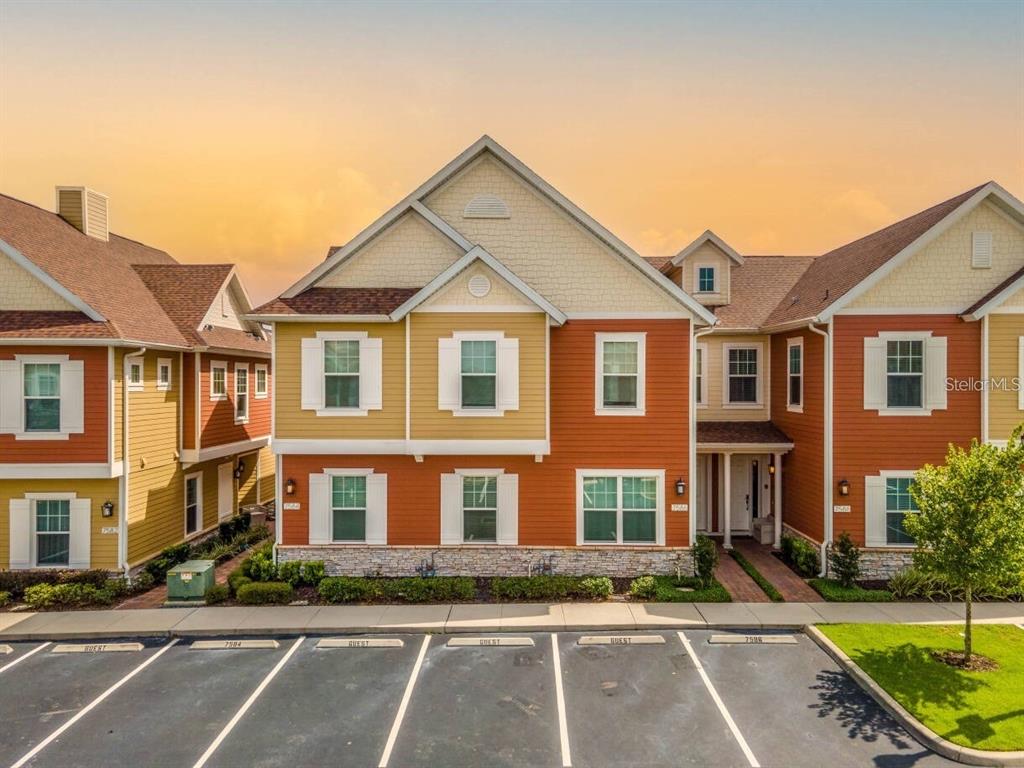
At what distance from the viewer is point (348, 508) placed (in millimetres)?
15766

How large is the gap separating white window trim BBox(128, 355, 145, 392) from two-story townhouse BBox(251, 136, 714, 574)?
399 cm

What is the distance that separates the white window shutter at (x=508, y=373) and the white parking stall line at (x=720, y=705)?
657 cm

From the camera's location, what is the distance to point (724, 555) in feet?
59.0

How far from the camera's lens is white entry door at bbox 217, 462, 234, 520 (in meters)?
20.6

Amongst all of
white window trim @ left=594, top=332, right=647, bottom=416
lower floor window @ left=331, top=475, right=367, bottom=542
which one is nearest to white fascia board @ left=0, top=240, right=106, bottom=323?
lower floor window @ left=331, top=475, right=367, bottom=542

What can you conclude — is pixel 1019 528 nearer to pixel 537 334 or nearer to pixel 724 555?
pixel 724 555

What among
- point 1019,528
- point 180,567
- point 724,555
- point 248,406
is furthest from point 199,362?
point 1019,528

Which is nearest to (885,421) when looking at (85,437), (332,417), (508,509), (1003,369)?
(1003,369)

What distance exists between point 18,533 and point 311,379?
843 centimetres

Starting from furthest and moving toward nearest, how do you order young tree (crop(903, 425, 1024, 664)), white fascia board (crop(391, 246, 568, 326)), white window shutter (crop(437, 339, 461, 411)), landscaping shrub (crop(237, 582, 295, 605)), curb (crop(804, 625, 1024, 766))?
white window shutter (crop(437, 339, 461, 411)) < white fascia board (crop(391, 246, 568, 326)) < landscaping shrub (crop(237, 582, 295, 605)) < young tree (crop(903, 425, 1024, 664)) < curb (crop(804, 625, 1024, 766))

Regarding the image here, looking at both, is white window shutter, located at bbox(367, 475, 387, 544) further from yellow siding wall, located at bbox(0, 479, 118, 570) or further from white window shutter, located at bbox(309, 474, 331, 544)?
yellow siding wall, located at bbox(0, 479, 118, 570)

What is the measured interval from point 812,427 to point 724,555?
15.3ft

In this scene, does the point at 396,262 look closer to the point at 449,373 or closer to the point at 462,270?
the point at 462,270

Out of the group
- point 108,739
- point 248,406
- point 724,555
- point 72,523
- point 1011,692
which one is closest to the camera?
point 108,739
